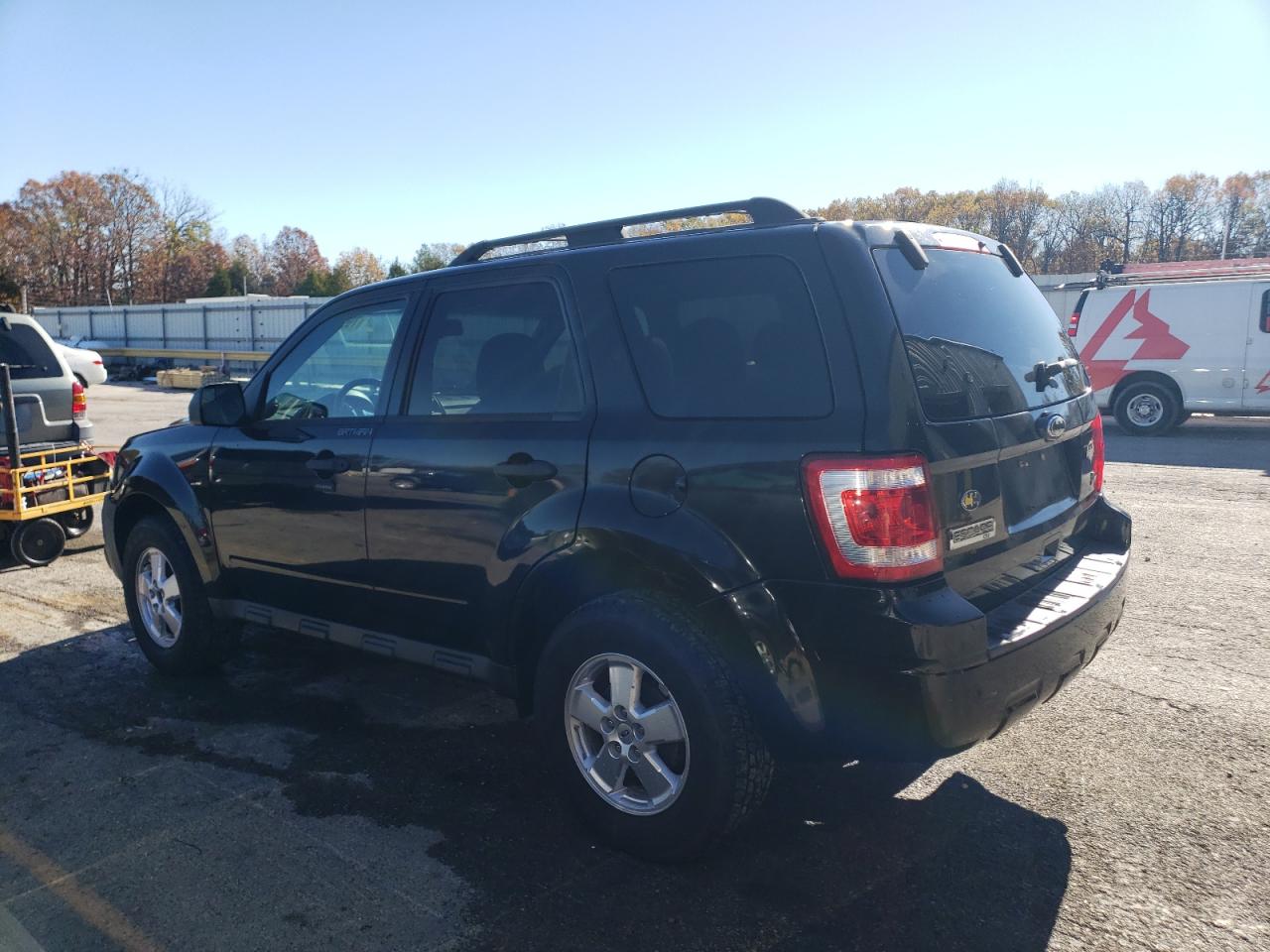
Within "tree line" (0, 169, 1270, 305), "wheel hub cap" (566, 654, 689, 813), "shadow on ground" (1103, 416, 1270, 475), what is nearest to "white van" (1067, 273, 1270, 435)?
"shadow on ground" (1103, 416, 1270, 475)

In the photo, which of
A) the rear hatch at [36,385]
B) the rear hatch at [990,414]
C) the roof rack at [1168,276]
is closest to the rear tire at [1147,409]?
the roof rack at [1168,276]

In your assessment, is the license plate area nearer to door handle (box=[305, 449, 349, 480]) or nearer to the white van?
door handle (box=[305, 449, 349, 480])

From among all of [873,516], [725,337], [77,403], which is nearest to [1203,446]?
[725,337]

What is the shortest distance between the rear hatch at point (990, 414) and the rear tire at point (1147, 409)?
12.3 meters

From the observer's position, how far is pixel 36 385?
8133 mm

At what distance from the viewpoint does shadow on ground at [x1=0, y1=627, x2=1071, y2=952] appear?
279cm

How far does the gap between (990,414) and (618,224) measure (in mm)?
1461

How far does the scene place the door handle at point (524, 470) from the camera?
3.32 meters

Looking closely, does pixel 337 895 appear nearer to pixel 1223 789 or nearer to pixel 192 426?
pixel 192 426

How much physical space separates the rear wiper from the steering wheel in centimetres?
254

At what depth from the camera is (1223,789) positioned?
3531 millimetres

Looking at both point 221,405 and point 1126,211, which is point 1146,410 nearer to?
point 221,405

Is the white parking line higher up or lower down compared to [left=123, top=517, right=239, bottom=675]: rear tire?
lower down

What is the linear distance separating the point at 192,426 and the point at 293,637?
1.50 meters
